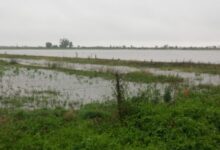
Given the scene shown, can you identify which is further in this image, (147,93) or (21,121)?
(147,93)

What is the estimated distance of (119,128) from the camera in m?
8.52

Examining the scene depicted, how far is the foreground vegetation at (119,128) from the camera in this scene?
7609 millimetres

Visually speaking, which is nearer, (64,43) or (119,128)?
(119,128)

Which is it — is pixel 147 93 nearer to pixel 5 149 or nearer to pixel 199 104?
pixel 199 104

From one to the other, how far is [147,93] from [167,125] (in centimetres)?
297

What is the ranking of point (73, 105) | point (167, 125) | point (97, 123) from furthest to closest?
1. point (73, 105)
2. point (97, 123)
3. point (167, 125)

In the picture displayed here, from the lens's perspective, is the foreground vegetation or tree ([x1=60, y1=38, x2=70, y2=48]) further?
tree ([x1=60, y1=38, x2=70, y2=48])

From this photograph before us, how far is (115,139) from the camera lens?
7.86m

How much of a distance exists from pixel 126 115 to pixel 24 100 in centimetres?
548

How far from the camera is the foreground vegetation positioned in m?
7.61

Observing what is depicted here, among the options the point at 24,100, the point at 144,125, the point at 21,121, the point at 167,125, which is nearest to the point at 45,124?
the point at 21,121

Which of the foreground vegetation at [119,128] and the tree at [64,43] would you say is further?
the tree at [64,43]

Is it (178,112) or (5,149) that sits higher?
(178,112)

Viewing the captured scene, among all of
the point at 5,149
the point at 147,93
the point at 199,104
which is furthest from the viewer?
the point at 147,93
